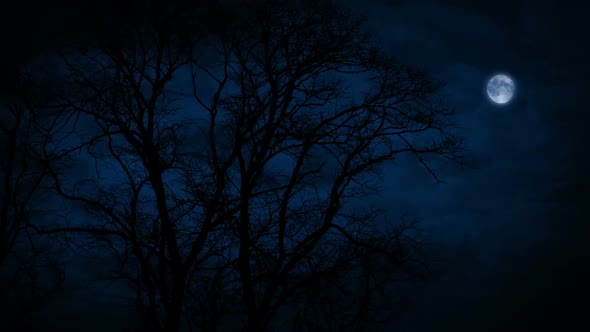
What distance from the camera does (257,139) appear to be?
24.5 ft

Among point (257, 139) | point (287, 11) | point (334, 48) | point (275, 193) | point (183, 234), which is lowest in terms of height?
point (183, 234)

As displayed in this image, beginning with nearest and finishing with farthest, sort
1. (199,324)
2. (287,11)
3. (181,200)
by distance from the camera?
(181,200) < (287,11) < (199,324)

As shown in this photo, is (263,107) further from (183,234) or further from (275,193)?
(183,234)

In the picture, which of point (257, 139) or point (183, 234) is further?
point (257, 139)

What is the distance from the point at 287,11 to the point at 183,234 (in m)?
4.76

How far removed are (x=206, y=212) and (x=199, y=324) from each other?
4.26 metres

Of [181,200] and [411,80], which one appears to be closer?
[181,200]

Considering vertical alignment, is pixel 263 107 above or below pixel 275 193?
above

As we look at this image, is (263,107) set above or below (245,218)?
above

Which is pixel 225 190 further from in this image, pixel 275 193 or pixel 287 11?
pixel 287 11

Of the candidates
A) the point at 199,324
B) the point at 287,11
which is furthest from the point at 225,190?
the point at 199,324

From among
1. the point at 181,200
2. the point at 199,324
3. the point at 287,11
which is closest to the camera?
the point at 181,200

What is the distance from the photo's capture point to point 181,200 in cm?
637

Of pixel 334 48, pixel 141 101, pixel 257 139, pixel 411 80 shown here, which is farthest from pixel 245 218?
pixel 411 80
